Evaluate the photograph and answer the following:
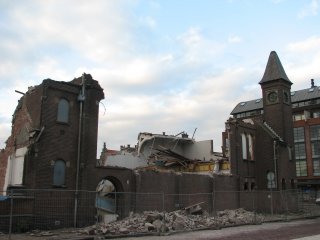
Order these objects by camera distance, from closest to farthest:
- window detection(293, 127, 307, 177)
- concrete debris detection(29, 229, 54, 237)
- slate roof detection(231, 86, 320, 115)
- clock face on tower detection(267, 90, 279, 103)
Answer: concrete debris detection(29, 229, 54, 237) < clock face on tower detection(267, 90, 279, 103) < window detection(293, 127, 307, 177) < slate roof detection(231, 86, 320, 115)

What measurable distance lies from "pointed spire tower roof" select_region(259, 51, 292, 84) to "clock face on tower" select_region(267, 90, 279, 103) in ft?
4.25

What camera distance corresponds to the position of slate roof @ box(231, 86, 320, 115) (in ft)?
282

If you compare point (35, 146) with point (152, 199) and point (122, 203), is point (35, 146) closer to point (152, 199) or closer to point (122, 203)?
Result: point (122, 203)

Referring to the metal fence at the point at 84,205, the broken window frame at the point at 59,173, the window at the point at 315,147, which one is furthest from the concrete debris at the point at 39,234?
the window at the point at 315,147

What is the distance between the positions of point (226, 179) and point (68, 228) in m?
16.1

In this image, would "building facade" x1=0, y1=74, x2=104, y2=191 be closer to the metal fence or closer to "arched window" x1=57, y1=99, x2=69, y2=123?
"arched window" x1=57, y1=99, x2=69, y2=123

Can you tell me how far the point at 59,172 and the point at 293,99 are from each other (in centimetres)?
7217

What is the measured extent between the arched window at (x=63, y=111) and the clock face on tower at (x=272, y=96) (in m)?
24.9

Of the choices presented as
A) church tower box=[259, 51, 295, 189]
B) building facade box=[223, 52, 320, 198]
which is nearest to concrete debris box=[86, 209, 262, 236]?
building facade box=[223, 52, 320, 198]

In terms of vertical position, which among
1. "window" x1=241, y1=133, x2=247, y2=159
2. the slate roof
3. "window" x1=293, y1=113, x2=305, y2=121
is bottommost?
"window" x1=241, y1=133, x2=247, y2=159

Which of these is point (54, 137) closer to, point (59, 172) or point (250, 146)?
point (59, 172)

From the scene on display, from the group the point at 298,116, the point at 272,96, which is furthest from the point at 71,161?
the point at 298,116

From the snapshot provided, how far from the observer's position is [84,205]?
25.4 m

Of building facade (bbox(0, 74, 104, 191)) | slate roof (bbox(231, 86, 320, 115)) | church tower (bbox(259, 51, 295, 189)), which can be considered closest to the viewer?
building facade (bbox(0, 74, 104, 191))
